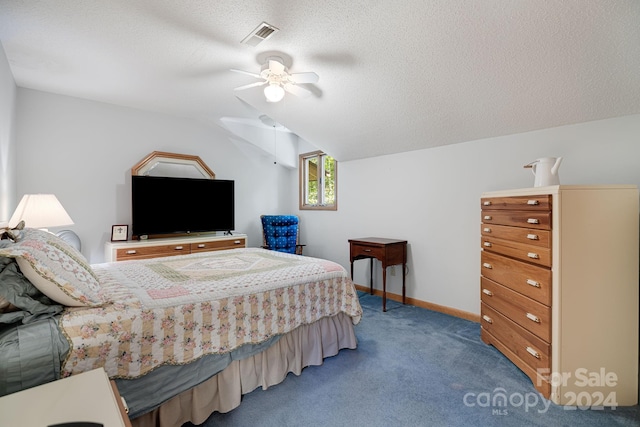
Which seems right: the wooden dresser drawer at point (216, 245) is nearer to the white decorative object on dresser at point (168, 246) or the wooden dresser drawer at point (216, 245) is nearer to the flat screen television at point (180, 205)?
the white decorative object on dresser at point (168, 246)

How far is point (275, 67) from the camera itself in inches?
95.7

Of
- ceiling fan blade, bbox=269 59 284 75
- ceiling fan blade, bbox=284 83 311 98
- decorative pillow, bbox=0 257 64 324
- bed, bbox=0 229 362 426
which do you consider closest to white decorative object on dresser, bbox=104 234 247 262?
bed, bbox=0 229 362 426

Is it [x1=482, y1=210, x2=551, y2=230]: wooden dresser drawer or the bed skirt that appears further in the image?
[x1=482, y1=210, x2=551, y2=230]: wooden dresser drawer

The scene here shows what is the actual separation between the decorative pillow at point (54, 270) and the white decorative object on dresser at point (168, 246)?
84.4 inches

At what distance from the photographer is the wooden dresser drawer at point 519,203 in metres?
1.92

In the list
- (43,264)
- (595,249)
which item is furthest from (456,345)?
(43,264)

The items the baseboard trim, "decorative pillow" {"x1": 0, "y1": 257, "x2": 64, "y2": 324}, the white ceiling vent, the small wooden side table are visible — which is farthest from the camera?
the small wooden side table

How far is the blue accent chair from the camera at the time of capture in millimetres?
4816

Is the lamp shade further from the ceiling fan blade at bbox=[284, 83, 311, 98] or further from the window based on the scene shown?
the window

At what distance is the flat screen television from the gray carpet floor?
9.12 ft

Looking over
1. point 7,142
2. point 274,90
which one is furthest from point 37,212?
point 274,90

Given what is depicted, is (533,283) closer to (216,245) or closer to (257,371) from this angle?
(257,371)

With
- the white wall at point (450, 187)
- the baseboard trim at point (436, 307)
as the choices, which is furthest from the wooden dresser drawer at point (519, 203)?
the baseboard trim at point (436, 307)

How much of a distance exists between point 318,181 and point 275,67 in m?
2.79
